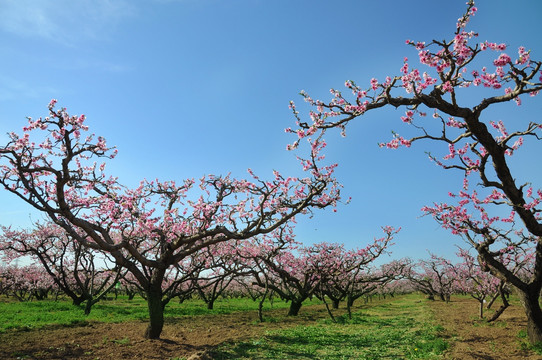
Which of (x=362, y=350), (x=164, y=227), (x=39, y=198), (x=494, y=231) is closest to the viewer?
(x=39, y=198)

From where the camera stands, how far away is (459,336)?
46.1 feet

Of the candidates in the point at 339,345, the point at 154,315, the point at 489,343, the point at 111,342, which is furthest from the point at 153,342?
the point at 489,343

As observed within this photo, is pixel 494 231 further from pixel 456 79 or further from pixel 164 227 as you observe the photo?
pixel 164 227

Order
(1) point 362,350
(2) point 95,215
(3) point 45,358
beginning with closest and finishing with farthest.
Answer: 1. (3) point 45,358
2. (1) point 362,350
3. (2) point 95,215

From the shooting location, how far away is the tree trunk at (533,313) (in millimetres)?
11383

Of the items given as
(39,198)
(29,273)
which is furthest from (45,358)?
(29,273)

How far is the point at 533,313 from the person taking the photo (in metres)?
11.5

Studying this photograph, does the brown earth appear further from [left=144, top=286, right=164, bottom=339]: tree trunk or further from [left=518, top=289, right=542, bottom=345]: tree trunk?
[left=518, top=289, right=542, bottom=345]: tree trunk

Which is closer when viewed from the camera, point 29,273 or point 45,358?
point 45,358

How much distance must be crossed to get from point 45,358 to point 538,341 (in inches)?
668

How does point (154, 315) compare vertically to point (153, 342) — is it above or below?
above

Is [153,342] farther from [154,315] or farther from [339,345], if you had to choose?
[339,345]

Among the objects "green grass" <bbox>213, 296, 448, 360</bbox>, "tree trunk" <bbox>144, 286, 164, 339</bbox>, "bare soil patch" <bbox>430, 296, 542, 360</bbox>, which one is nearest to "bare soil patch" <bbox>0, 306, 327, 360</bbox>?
"tree trunk" <bbox>144, 286, 164, 339</bbox>

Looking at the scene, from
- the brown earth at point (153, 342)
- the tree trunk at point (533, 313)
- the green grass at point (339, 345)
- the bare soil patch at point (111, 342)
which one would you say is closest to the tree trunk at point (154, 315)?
the bare soil patch at point (111, 342)
